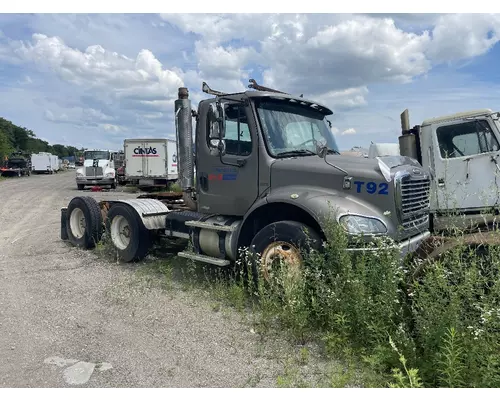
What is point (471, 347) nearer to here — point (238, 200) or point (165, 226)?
point (238, 200)

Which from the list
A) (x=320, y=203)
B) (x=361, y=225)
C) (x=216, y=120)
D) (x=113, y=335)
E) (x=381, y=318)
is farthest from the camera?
(x=216, y=120)

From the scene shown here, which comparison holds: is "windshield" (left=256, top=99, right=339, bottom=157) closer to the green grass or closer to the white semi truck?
the green grass

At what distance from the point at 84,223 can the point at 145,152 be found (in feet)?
56.8

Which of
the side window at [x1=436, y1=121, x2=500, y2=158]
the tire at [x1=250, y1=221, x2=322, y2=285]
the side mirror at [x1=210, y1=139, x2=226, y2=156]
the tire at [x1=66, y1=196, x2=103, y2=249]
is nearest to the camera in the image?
the tire at [x1=250, y1=221, x2=322, y2=285]

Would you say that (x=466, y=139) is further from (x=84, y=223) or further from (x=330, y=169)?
(x=84, y=223)

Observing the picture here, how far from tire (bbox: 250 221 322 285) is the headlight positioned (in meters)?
0.41

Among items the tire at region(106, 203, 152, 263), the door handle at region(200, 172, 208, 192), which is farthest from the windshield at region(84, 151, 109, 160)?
the door handle at region(200, 172, 208, 192)

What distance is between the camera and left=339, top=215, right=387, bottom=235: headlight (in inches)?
184

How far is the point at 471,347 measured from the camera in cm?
332

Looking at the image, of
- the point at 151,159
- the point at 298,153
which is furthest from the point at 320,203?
the point at 151,159

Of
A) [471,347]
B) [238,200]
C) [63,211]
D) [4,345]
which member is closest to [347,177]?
[238,200]

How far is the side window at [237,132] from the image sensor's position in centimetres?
582

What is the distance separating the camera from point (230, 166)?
19.8 feet

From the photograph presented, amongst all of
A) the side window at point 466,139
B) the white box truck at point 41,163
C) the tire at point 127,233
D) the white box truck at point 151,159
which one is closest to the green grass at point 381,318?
the tire at point 127,233
